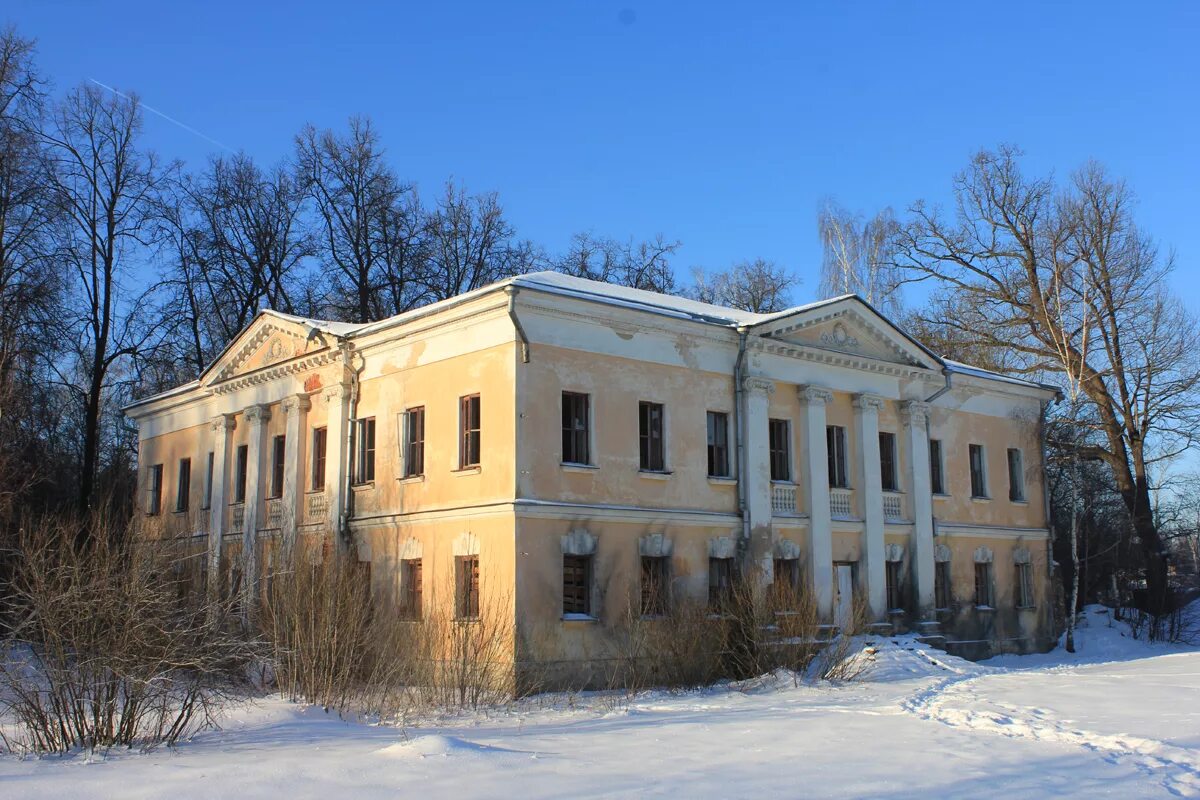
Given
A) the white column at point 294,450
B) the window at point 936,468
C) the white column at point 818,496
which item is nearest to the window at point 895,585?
the white column at point 818,496

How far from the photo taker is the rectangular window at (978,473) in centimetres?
2998

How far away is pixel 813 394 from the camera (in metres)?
25.3

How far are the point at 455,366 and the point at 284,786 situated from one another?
13.2m

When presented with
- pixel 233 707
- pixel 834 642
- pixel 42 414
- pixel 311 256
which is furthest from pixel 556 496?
pixel 311 256

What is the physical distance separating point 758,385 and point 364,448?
341 inches

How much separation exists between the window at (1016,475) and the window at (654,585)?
43.1ft

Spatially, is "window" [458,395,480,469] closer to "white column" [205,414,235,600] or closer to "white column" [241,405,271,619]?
"white column" [241,405,271,619]

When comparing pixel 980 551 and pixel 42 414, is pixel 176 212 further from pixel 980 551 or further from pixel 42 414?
pixel 980 551

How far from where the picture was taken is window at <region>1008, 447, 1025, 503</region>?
31062 mm

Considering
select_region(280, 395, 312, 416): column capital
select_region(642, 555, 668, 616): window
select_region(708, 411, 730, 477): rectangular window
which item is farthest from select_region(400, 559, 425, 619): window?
select_region(708, 411, 730, 477): rectangular window

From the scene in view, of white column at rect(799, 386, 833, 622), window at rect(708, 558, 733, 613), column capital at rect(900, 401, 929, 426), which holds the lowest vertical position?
window at rect(708, 558, 733, 613)

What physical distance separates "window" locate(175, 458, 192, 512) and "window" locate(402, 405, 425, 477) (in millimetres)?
10228

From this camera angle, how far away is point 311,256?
40.3 meters

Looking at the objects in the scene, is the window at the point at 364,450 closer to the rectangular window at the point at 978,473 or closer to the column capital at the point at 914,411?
the column capital at the point at 914,411
